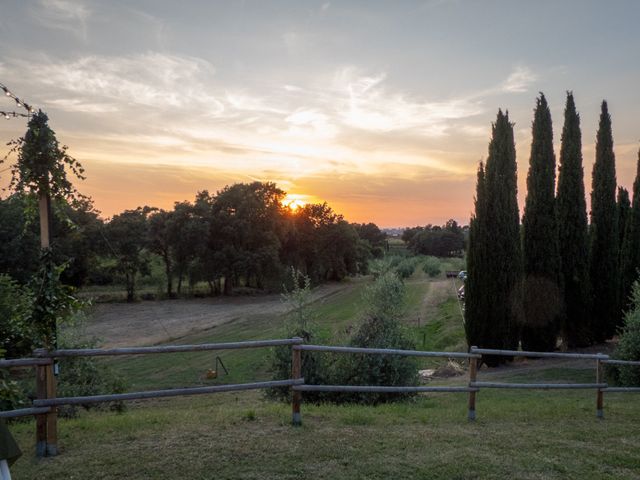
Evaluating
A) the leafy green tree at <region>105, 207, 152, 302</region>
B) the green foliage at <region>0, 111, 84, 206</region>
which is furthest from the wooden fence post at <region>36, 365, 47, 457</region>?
the leafy green tree at <region>105, 207, 152, 302</region>

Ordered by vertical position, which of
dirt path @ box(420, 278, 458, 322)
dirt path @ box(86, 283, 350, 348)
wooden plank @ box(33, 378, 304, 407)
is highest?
wooden plank @ box(33, 378, 304, 407)

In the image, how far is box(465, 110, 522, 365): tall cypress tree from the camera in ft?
65.5

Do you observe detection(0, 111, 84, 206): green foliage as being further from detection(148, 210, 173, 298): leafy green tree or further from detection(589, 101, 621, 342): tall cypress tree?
detection(148, 210, 173, 298): leafy green tree

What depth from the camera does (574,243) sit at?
2189 cm

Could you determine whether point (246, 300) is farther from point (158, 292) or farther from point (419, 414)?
point (419, 414)

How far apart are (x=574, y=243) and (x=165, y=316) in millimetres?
29106

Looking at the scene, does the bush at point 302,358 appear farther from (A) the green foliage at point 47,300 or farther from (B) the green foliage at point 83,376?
(A) the green foliage at point 47,300

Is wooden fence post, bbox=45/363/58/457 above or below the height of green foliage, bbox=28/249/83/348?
below

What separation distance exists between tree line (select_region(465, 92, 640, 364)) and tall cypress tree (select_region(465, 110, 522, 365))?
0.04m

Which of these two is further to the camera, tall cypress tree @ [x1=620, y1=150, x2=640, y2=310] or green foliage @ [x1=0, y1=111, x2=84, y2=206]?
tall cypress tree @ [x1=620, y1=150, x2=640, y2=310]

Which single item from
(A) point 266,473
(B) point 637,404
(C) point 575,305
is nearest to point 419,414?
(A) point 266,473

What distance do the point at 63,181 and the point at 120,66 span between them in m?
8.13

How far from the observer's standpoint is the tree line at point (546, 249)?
2003cm

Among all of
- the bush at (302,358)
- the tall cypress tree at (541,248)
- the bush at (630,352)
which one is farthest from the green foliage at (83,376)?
the tall cypress tree at (541,248)
